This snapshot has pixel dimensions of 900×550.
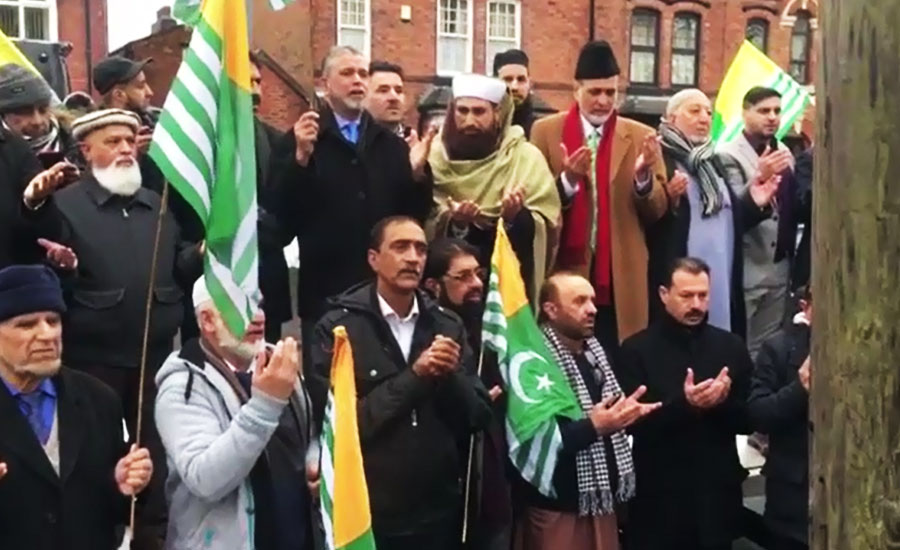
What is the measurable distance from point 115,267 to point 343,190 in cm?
104

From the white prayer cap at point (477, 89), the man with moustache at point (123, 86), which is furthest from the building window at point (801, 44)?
the man with moustache at point (123, 86)

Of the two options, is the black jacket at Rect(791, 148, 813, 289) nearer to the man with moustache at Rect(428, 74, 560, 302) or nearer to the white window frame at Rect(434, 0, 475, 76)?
the man with moustache at Rect(428, 74, 560, 302)

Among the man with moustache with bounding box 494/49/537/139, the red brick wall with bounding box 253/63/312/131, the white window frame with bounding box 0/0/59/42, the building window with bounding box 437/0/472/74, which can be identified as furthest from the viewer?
the building window with bounding box 437/0/472/74

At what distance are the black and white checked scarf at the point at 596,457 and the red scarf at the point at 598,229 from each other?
3.53 ft

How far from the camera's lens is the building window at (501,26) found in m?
26.2

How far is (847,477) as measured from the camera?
2906mm

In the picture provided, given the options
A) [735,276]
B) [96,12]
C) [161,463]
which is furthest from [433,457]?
[96,12]

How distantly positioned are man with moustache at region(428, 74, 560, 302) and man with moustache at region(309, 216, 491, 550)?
98cm

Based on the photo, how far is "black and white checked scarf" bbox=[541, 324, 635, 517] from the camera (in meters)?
4.59

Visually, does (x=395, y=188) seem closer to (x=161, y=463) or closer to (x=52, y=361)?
(x=161, y=463)

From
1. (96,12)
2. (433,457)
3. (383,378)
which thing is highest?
(96,12)

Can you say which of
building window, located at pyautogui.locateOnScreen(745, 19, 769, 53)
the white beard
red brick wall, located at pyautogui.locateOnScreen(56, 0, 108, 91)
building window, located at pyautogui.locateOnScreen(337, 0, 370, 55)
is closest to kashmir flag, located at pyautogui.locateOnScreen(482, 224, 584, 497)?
the white beard

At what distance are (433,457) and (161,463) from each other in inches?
45.7

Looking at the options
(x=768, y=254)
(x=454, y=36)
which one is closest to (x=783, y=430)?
(x=768, y=254)
